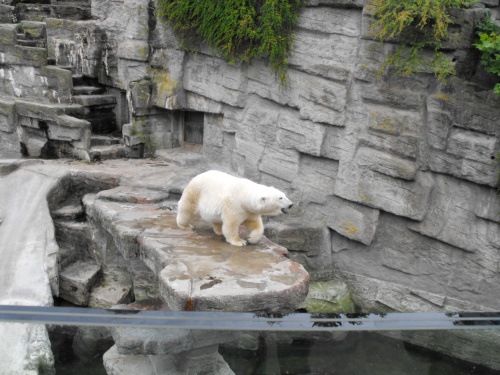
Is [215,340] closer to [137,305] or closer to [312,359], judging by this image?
[312,359]

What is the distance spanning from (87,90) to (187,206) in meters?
4.92

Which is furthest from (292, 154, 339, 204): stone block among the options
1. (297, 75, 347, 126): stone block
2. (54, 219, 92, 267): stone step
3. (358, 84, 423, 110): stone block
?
(54, 219, 92, 267): stone step

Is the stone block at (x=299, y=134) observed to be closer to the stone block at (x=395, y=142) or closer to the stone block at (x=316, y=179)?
the stone block at (x=316, y=179)

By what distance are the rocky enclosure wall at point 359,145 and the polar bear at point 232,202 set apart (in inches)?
57.4

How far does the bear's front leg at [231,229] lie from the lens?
4383 mm

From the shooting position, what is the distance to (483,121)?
4.86 metres

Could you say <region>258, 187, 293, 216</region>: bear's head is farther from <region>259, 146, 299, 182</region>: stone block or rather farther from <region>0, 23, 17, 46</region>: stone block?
<region>0, 23, 17, 46</region>: stone block

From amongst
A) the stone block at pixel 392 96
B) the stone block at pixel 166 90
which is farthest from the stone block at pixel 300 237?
the stone block at pixel 166 90

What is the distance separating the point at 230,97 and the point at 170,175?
145cm

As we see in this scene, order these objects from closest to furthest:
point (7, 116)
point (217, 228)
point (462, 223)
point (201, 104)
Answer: point (217, 228)
point (462, 223)
point (201, 104)
point (7, 116)

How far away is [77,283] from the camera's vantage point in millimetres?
5961

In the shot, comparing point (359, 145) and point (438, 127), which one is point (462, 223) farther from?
point (359, 145)

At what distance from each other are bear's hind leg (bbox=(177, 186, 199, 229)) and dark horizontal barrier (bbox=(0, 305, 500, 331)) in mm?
3067

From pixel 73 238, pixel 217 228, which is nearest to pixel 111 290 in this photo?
pixel 73 238
